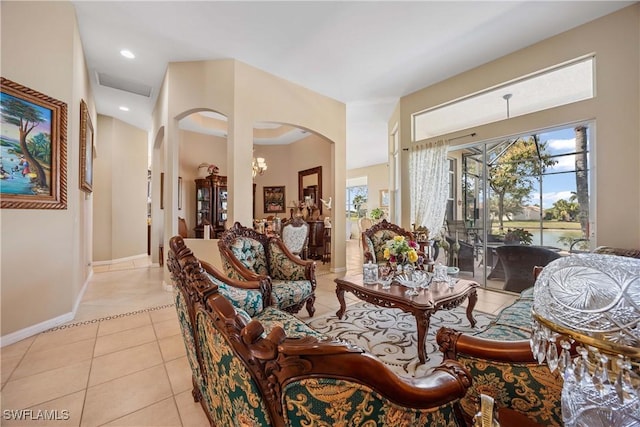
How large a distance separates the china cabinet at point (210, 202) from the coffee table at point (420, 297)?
15.0ft

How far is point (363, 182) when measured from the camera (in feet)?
37.7

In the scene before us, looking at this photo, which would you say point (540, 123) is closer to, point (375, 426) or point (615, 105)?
point (615, 105)

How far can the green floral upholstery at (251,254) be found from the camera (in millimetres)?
2616

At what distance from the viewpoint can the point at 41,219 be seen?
256cm

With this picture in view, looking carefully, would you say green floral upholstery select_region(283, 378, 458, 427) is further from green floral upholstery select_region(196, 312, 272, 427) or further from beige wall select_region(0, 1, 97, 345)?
beige wall select_region(0, 1, 97, 345)

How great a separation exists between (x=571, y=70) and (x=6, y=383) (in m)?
6.23

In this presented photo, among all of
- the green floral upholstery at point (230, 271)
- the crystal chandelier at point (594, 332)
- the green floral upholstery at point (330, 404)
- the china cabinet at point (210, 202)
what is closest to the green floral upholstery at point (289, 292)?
the green floral upholstery at point (230, 271)

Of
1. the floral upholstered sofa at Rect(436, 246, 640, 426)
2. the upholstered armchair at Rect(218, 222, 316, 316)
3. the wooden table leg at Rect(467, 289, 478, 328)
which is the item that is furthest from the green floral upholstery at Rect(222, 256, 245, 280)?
the wooden table leg at Rect(467, 289, 478, 328)

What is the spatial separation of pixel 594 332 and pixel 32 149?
395cm

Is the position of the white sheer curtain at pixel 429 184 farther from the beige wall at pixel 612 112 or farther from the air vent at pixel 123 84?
the air vent at pixel 123 84

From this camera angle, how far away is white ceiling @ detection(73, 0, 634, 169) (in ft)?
9.14

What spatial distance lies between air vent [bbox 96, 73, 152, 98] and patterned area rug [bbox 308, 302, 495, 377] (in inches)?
189

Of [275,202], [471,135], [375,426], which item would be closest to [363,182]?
[275,202]

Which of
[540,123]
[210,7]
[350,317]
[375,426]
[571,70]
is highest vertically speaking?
[210,7]
